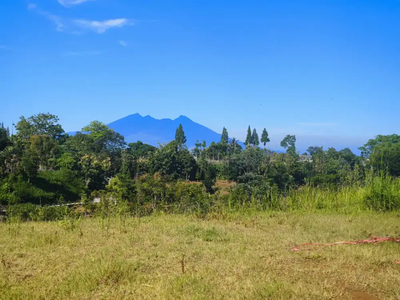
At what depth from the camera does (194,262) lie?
3031 mm

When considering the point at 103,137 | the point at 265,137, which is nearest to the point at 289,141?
the point at 265,137

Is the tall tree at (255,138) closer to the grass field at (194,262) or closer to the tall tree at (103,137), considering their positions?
the tall tree at (103,137)

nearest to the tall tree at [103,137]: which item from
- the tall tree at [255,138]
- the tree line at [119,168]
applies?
the tree line at [119,168]

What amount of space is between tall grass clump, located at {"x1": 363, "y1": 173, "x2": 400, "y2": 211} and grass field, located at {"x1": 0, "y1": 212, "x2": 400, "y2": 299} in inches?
48.1

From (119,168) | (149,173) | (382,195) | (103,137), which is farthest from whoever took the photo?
(103,137)

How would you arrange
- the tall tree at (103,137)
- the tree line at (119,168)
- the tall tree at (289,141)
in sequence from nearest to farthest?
1. the tree line at (119,168)
2. the tall tree at (103,137)
3. the tall tree at (289,141)

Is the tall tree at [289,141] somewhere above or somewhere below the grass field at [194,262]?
above

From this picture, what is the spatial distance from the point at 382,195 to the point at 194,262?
13.4ft

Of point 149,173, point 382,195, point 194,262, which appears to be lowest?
point 194,262

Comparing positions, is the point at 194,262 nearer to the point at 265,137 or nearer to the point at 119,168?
the point at 119,168

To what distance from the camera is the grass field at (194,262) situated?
2430 millimetres

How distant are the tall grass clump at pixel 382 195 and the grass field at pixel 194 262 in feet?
4.01

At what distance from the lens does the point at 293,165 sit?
2609cm

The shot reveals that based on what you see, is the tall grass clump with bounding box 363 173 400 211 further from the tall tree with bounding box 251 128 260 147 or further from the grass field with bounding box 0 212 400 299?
the tall tree with bounding box 251 128 260 147
